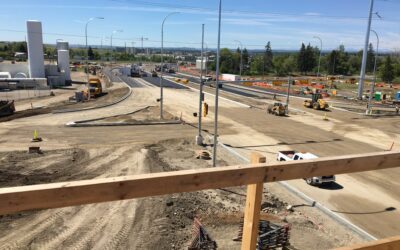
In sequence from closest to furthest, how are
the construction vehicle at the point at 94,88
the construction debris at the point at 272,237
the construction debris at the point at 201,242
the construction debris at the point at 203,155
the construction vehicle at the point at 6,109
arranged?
the construction debris at the point at 201,242 < the construction debris at the point at 272,237 < the construction debris at the point at 203,155 < the construction vehicle at the point at 6,109 < the construction vehicle at the point at 94,88

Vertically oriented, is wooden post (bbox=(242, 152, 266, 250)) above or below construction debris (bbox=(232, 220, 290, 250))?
above

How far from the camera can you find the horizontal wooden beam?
242cm

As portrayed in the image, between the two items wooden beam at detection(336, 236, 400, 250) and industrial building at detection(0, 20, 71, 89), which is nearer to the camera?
wooden beam at detection(336, 236, 400, 250)

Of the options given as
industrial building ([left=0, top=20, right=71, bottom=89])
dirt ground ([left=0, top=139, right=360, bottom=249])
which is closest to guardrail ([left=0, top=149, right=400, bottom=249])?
dirt ground ([left=0, top=139, right=360, bottom=249])

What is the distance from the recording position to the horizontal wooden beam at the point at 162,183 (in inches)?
95.1

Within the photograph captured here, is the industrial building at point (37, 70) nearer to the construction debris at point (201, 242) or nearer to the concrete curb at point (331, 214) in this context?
the concrete curb at point (331, 214)

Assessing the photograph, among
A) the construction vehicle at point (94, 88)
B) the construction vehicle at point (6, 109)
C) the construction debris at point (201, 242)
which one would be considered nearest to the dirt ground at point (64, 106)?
the construction vehicle at point (6, 109)

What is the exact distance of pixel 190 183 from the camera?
2.86m

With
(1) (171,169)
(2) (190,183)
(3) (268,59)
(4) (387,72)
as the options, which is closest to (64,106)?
(1) (171,169)

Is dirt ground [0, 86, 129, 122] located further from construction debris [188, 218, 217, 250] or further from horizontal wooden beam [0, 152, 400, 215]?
horizontal wooden beam [0, 152, 400, 215]

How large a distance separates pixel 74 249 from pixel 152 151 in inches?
614

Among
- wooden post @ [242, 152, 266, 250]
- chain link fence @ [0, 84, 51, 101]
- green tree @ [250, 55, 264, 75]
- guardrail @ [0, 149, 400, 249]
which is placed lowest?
chain link fence @ [0, 84, 51, 101]

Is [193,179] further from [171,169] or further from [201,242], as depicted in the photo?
[171,169]

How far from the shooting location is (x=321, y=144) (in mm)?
Result: 35031
